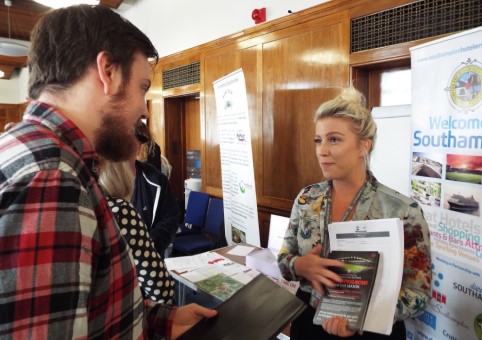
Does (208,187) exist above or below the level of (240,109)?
below

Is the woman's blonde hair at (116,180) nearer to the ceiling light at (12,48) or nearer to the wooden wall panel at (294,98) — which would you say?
the wooden wall panel at (294,98)

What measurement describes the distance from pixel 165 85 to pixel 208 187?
1746mm

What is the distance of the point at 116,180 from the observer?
132 centimetres

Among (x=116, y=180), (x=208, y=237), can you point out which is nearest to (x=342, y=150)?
(x=116, y=180)

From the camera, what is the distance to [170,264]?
2271 mm

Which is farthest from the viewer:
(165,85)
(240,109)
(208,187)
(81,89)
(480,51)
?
(165,85)

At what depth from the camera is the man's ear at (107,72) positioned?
65cm

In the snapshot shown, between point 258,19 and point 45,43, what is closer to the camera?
point 45,43

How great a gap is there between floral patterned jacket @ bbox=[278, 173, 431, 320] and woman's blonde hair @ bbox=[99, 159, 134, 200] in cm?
68

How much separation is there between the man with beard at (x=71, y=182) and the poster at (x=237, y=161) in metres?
2.21

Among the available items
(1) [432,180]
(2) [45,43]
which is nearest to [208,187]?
(1) [432,180]

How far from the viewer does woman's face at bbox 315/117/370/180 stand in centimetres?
133

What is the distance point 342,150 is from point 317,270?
485 mm

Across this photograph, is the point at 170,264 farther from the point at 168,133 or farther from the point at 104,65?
the point at 168,133
